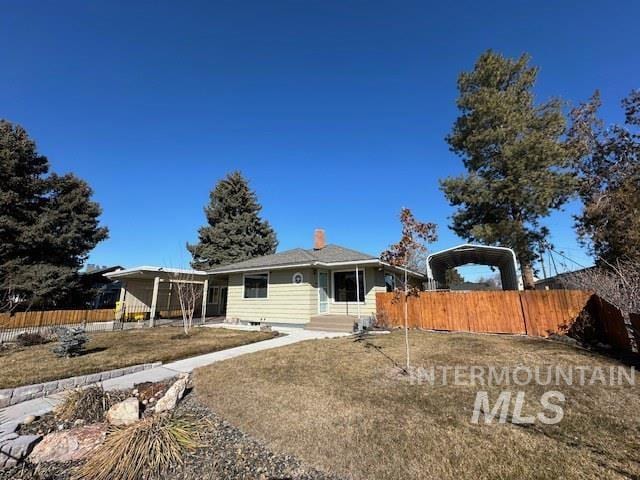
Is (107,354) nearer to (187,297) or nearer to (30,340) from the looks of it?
(187,297)

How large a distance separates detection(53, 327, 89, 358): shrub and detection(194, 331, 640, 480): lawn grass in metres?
3.94

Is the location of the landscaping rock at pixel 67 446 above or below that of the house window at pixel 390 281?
below

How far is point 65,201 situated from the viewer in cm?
1936

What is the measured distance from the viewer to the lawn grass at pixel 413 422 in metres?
2.76

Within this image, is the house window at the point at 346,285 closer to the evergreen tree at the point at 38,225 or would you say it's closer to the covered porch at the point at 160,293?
the covered porch at the point at 160,293

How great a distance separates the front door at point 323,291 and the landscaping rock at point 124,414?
10.1m

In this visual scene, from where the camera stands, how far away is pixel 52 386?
5.42 m

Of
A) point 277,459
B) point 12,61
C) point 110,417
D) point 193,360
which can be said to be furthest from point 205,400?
point 12,61

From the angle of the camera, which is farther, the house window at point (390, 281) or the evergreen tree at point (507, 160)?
the evergreen tree at point (507, 160)

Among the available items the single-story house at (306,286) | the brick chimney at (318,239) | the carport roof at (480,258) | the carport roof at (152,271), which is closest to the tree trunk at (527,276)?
the carport roof at (480,258)

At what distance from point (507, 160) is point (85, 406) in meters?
19.8

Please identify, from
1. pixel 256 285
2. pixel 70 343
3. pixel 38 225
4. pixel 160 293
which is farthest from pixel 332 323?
pixel 38 225

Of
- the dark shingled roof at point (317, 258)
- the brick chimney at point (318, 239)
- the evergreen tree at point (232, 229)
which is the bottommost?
the dark shingled roof at point (317, 258)

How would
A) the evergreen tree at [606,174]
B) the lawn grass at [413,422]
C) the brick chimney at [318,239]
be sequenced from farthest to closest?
the brick chimney at [318,239], the evergreen tree at [606,174], the lawn grass at [413,422]
